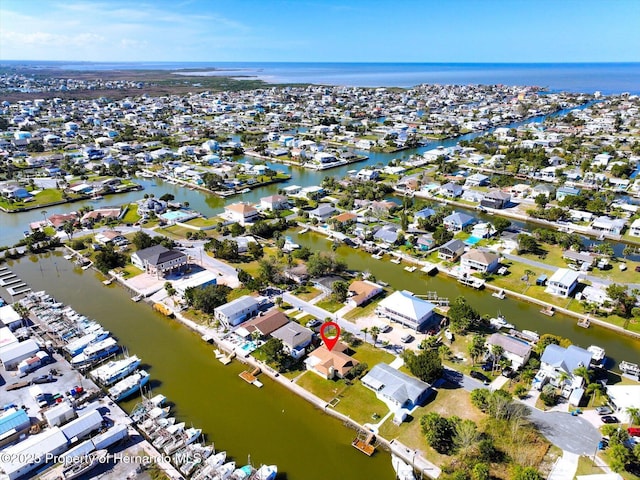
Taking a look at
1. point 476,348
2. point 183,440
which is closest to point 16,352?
point 183,440

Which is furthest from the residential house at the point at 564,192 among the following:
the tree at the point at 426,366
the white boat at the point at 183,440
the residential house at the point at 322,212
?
the white boat at the point at 183,440

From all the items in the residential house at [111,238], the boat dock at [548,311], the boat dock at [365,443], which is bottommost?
the boat dock at [365,443]

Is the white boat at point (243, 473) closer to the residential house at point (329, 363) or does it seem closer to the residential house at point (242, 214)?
the residential house at point (329, 363)

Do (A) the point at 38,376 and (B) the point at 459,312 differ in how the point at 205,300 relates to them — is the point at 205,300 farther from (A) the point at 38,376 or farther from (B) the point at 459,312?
(B) the point at 459,312

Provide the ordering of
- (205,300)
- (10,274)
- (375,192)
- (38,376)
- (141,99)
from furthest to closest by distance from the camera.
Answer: (141,99) → (375,192) → (10,274) → (205,300) → (38,376)

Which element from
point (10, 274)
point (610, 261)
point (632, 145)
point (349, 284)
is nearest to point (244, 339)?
point (349, 284)

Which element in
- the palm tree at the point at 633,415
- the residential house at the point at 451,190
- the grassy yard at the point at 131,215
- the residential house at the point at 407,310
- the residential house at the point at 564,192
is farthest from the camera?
the residential house at the point at 451,190

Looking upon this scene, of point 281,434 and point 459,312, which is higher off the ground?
point 459,312
